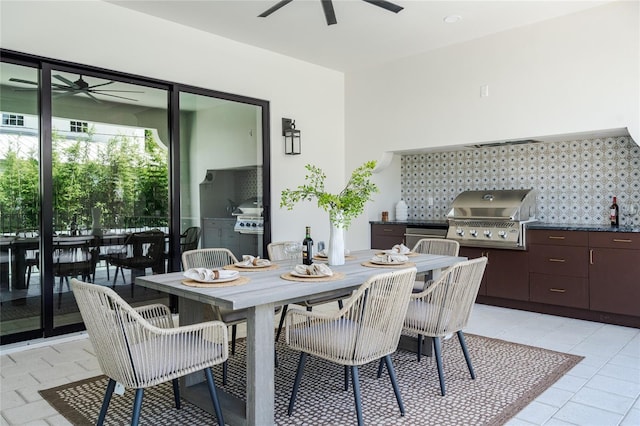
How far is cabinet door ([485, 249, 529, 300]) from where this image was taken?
A: 14.3 ft

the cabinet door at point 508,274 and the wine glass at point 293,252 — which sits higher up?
the wine glass at point 293,252

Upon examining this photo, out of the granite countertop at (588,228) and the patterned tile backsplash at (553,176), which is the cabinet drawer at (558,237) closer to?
the granite countertop at (588,228)

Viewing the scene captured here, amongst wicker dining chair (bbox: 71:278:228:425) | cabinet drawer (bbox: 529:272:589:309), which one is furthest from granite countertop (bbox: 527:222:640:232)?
wicker dining chair (bbox: 71:278:228:425)

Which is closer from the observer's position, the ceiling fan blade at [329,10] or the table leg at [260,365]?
the table leg at [260,365]

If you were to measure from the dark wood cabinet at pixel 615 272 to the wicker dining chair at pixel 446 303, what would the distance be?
1.94 m

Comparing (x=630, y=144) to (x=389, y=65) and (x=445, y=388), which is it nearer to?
(x=389, y=65)

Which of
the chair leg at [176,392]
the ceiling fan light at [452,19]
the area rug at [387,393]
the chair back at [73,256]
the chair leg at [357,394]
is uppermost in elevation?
the ceiling fan light at [452,19]

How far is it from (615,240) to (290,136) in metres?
3.36

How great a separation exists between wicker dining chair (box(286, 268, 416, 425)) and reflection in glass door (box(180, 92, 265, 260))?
8.21 feet

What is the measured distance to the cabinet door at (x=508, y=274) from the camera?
4.35 m

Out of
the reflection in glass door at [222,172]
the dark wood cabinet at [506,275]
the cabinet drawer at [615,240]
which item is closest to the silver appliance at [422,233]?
the dark wood cabinet at [506,275]

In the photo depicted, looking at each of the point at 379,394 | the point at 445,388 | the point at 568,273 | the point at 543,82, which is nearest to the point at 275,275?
the point at 379,394

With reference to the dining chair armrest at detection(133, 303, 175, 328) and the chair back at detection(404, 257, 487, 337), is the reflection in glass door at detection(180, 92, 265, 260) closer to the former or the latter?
the dining chair armrest at detection(133, 303, 175, 328)

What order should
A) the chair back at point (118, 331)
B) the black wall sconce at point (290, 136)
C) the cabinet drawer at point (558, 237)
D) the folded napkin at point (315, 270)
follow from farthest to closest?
the black wall sconce at point (290, 136) → the cabinet drawer at point (558, 237) → the folded napkin at point (315, 270) → the chair back at point (118, 331)
